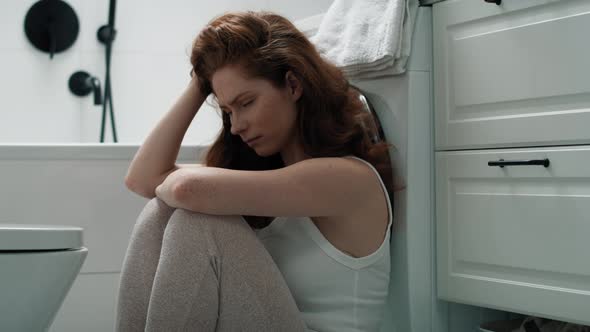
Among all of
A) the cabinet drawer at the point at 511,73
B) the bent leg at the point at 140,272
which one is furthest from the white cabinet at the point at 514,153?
the bent leg at the point at 140,272

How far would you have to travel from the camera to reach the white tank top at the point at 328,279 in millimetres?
1479

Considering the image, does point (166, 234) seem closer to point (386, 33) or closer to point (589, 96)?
point (386, 33)

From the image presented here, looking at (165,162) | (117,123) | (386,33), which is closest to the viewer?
(386,33)

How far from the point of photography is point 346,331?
1484 mm

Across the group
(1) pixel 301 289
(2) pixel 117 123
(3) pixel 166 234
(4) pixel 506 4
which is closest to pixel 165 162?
(3) pixel 166 234

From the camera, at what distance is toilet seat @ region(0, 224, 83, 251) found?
4.41ft

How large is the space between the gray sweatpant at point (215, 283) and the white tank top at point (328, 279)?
10 cm

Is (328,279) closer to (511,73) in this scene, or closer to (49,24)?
(511,73)

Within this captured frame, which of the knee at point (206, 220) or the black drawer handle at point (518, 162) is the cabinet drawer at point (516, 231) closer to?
the black drawer handle at point (518, 162)

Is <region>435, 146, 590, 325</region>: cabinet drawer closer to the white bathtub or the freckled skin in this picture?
the freckled skin

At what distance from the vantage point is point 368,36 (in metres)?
1.67

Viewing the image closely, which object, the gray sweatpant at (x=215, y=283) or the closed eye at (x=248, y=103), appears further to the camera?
the closed eye at (x=248, y=103)

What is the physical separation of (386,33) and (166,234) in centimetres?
66

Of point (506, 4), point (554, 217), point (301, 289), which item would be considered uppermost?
point (506, 4)
